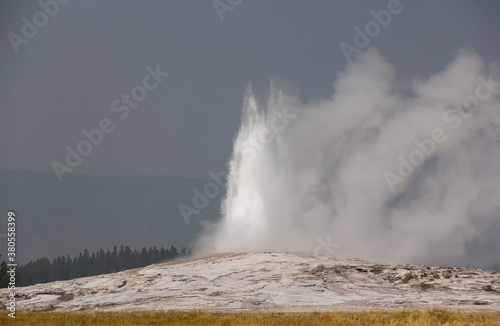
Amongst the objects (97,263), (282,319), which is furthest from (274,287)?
(97,263)

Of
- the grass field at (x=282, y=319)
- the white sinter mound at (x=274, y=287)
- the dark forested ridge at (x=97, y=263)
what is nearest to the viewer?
the grass field at (x=282, y=319)

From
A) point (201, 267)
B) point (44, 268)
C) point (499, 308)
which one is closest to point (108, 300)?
point (201, 267)

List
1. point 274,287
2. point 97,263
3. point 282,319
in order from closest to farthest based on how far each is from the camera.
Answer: point 282,319 < point 274,287 < point 97,263

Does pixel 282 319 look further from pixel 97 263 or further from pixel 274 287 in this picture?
pixel 97 263

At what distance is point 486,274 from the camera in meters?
51.2

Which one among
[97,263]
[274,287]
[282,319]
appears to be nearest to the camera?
[282,319]

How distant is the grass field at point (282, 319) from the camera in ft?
94.0

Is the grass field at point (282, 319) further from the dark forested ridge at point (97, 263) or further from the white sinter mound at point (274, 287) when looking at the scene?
the dark forested ridge at point (97, 263)

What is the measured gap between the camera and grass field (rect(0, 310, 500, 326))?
94.0 feet

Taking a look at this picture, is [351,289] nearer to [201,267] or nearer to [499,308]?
[499,308]

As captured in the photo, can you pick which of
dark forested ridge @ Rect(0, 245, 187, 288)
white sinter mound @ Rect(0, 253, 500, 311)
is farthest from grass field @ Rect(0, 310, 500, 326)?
dark forested ridge @ Rect(0, 245, 187, 288)

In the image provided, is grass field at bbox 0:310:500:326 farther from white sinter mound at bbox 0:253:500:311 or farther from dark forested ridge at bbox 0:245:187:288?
dark forested ridge at bbox 0:245:187:288

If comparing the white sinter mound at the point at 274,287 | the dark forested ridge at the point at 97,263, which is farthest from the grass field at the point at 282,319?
the dark forested ridge at the point at 97,263

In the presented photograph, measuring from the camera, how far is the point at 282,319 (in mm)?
30609
